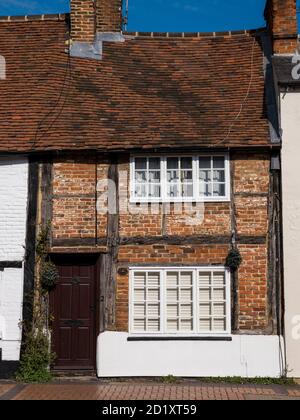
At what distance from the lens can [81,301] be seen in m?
10.5

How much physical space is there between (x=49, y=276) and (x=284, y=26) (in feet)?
25.0

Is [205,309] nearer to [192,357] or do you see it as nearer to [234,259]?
[192,357]

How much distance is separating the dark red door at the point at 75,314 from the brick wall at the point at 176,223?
1.73ft

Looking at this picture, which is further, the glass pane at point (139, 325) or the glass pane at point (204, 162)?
the glass pane at point (204, 162)

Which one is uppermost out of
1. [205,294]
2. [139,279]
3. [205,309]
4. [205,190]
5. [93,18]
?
[93,18]

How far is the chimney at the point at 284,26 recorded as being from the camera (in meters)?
12.1

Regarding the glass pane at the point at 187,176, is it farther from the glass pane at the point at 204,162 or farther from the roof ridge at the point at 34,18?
the roof ridge at the point at 34,18

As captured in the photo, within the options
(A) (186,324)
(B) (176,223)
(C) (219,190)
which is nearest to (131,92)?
(C) (219,190)

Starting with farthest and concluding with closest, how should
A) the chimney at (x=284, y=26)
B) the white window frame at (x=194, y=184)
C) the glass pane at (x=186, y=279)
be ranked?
the chimney at (x=284, y=26)
the white window frame at (x=194, y=184)
the glass pane at (x=186, y=279)

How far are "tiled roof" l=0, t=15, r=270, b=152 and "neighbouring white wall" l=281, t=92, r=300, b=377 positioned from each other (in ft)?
1.66

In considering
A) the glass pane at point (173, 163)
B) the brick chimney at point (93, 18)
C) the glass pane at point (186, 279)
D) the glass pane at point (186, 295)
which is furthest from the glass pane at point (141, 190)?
the brick chimney at point (93, 18)

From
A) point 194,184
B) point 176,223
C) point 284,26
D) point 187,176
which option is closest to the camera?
point 176,223

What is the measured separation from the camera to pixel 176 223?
417 inches

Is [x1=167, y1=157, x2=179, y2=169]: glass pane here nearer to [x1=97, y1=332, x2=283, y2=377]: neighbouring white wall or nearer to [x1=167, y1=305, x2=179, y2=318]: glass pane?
[x1=167, y1=305, x2=179, y2=318]: glass pane
